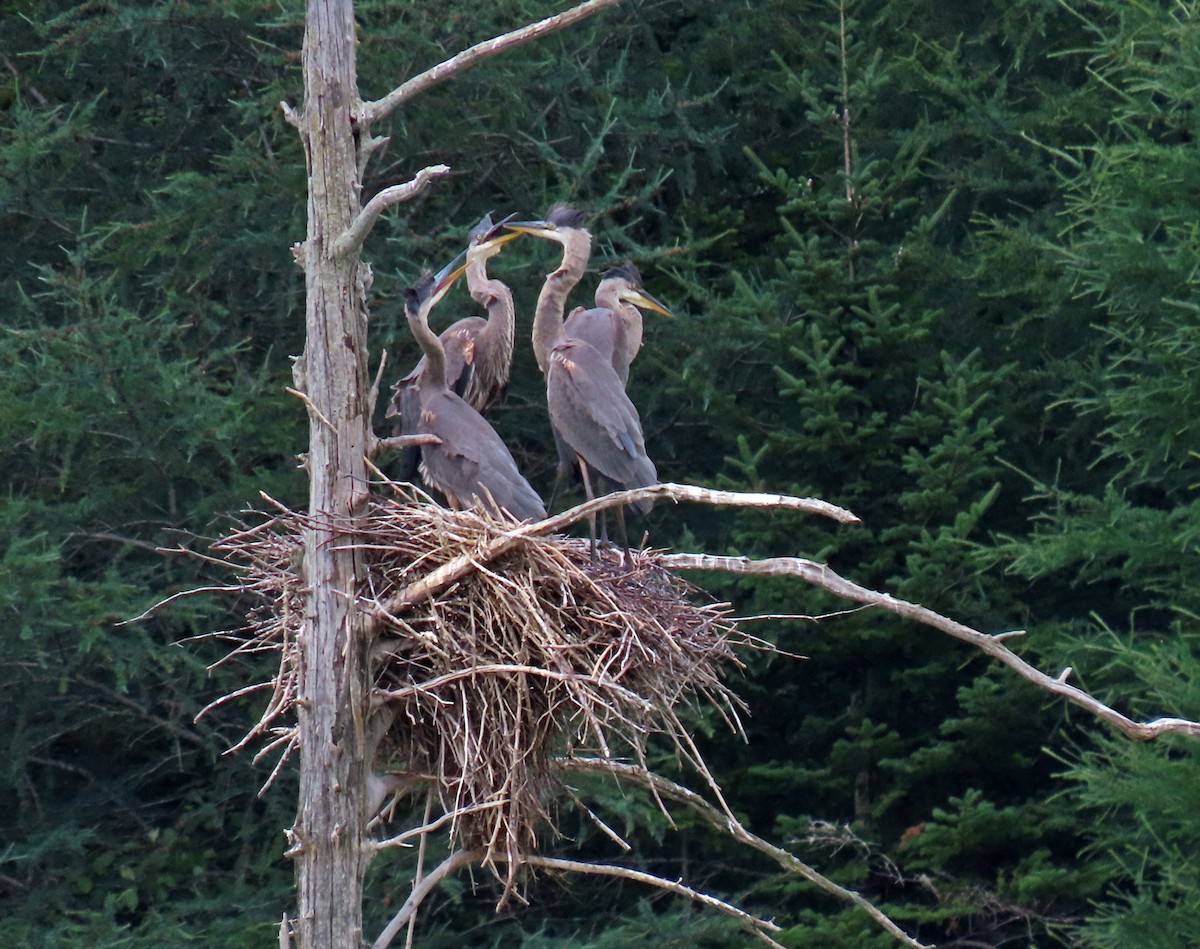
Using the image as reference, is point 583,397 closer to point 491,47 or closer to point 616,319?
point 616,319

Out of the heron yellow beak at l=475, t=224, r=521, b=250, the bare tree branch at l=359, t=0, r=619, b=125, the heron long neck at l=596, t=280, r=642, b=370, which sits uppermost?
the bare tree branch at l=359, t=0, r=619, b=125


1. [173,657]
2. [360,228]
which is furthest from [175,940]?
[360,228]

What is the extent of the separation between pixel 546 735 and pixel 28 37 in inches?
303

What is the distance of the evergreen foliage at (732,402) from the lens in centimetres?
906

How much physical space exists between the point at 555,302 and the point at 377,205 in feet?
7.68

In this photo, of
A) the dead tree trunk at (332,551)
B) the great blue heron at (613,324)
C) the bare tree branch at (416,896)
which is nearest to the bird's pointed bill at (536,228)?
the great blue heron at (613,324)

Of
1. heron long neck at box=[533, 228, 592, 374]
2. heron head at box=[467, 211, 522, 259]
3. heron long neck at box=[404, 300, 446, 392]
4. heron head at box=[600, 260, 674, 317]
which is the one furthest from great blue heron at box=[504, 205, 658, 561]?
heron head at box=[600, 260, 674, 317]

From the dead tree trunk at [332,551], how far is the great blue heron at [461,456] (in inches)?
31.5

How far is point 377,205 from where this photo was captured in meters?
4.19

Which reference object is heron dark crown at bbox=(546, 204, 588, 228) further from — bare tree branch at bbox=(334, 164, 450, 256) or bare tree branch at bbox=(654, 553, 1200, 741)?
bare tree branch at bbox=(654, 553, 1200, 741)

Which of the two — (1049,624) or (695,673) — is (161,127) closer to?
(1049,624)

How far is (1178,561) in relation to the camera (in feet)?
28.7

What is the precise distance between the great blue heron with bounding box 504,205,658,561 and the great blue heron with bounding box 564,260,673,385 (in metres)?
0.25

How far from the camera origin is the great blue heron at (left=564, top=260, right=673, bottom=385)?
22.7 ft
